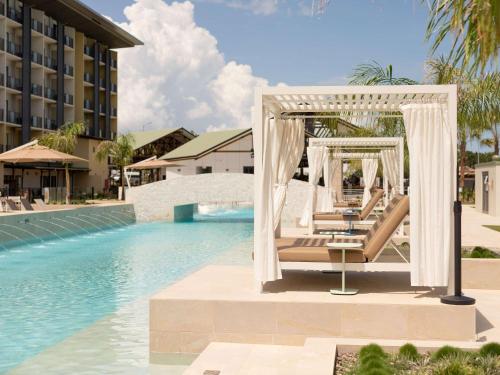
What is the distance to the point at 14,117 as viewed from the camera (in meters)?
38.3

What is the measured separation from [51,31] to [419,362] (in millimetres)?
42297

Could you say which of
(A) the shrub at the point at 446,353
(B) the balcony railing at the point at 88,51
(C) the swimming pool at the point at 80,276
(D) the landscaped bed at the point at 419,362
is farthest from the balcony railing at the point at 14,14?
(A) the shrub at the point at 446,353

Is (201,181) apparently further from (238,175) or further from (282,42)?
(282,42)

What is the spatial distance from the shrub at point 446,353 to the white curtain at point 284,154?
3.59 meters

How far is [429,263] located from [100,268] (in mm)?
8745

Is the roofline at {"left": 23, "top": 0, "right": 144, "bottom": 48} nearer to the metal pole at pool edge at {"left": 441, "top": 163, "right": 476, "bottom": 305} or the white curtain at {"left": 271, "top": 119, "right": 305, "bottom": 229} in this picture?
the white curtain at {"left": 271, "top": 119, "right": 305, "bottom": 229}

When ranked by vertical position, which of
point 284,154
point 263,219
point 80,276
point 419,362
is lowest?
point 80,276

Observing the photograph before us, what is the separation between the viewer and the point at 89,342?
7457 millimetres

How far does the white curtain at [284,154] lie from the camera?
847 cm

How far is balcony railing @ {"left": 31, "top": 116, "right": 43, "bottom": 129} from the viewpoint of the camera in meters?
40.3

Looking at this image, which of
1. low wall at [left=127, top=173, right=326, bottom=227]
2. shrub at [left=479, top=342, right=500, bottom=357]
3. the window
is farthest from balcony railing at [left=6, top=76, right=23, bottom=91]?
shrub at [left=479, top=342, right=500, bottom=357]

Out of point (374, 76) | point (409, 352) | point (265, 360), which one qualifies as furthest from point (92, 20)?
point (409, 352)

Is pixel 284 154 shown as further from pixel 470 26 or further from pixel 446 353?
pixel 470 26

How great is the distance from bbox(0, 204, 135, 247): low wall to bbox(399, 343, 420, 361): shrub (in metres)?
15.4
